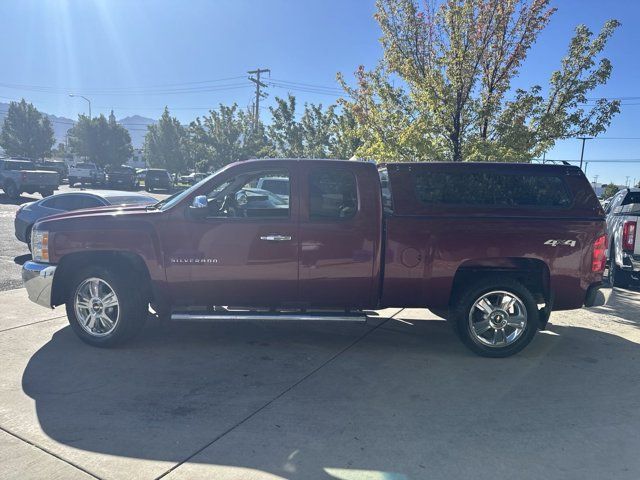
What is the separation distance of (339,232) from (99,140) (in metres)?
56.2

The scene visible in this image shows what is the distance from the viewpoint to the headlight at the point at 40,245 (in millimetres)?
4902

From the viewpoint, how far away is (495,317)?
4965 mm

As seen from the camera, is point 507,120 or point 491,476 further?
point 507,120

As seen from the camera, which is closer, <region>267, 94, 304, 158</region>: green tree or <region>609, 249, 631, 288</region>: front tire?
<region>609, 249, 631, 288</region>: front tire

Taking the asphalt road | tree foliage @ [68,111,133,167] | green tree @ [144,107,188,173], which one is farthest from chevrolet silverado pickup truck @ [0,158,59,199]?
tree foliage @ [68,111,133,167]

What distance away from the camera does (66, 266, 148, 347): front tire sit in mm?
4836

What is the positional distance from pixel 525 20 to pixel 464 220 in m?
5.56

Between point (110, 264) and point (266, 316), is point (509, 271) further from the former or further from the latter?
point (110, 264)

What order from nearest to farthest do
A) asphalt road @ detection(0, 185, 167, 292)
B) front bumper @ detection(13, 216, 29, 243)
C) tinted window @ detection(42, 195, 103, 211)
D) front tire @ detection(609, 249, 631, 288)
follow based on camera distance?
asphalt road @ detection(0, 185, 167, 292) → front tire @ detection(609, 249, 631, 288) → tinted window @ detection(42, 195, 103, 211) → front bumper @ detection(13, 216, 29, 243)

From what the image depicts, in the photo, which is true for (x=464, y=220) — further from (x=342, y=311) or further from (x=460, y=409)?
(x=460, y=409)

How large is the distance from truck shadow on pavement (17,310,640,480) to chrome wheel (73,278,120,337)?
238mm

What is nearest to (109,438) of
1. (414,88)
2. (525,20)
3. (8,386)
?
(8,386)

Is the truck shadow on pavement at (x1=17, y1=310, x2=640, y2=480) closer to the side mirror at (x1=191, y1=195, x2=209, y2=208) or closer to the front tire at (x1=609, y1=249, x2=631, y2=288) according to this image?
the side mirror at (x1=191, y1=195, x2=209, y2=208)

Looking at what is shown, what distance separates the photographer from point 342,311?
5.02 meters
